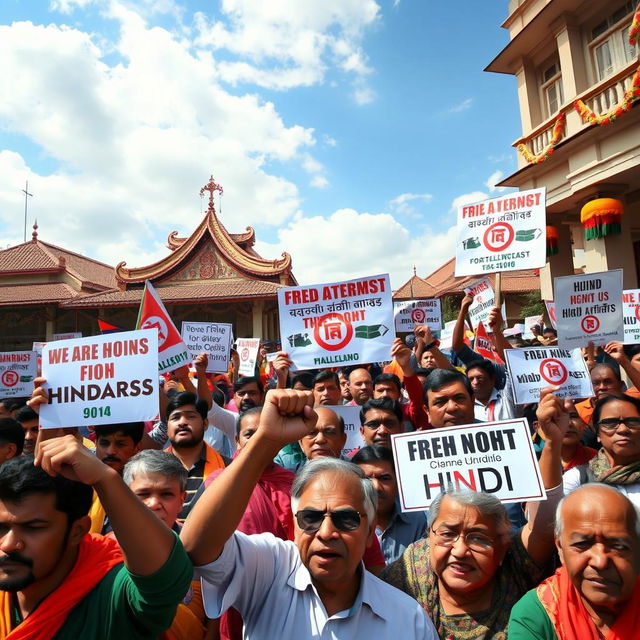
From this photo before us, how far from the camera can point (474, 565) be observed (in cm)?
177

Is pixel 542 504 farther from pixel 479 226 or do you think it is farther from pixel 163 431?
pixel 479 226

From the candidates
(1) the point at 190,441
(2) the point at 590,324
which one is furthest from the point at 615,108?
(1) the point at 190,441

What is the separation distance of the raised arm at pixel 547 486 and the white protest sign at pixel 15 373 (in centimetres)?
633

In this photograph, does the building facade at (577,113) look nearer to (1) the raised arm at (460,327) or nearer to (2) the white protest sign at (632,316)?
(2) the white protest sign at (632,316)

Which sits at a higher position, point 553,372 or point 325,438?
point 553,372

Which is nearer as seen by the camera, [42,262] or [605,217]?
[605,217]

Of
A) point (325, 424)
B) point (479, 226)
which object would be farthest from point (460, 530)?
point (479, 226)

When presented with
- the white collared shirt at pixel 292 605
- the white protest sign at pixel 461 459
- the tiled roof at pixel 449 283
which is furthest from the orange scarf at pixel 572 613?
the tiled roof at pixel 449 283

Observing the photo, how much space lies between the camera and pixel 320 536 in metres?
1.63

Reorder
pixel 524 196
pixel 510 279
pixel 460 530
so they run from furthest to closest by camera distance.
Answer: pixel 510 279 < pixel 524 196 < pixel 460 530

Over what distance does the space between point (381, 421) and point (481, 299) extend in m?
2.68

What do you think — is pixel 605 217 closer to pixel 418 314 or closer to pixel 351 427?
pixel 418 314

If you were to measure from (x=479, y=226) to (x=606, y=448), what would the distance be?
2505 mm

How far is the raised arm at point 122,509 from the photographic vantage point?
123 cm
